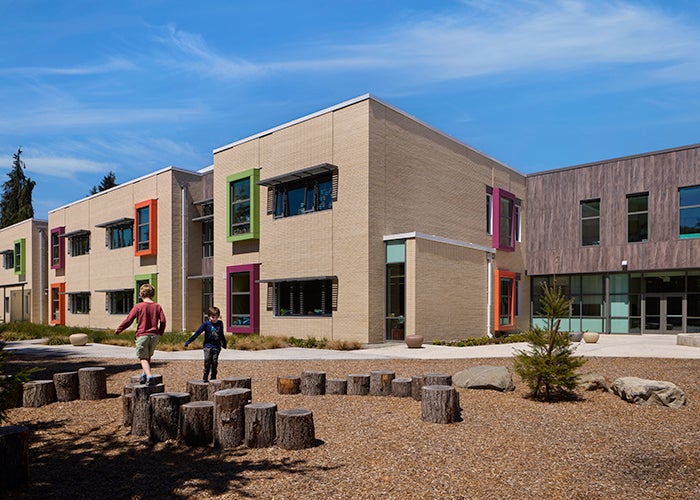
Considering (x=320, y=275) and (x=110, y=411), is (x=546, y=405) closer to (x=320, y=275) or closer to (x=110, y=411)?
(x=110, y=411)

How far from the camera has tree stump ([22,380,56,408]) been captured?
896cm

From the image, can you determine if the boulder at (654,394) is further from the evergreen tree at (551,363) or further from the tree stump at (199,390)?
the tree stump at (199,390)

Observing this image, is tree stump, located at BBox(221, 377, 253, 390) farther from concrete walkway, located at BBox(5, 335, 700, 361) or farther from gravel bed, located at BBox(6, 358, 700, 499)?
concrete walkway, located at BBox(5, 335, 700, 361)

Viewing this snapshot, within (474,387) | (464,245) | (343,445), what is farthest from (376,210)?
(343,445)

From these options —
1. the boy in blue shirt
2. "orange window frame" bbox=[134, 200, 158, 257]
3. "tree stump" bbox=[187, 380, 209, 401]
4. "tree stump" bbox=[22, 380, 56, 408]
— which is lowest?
"tree stump" bbox=[22, 380, 56, 408]

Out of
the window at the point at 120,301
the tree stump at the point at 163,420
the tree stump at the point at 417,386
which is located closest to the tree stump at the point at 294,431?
the tree stump at the point at 163,420

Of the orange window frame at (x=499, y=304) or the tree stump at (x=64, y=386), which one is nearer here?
the tree stump at (x=64, y=386)

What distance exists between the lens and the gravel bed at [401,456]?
16.2ft

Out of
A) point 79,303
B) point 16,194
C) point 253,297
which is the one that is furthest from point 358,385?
point 16,194

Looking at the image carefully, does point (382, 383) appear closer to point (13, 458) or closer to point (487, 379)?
point (487, 379)

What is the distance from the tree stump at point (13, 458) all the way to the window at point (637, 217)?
91.7 feet

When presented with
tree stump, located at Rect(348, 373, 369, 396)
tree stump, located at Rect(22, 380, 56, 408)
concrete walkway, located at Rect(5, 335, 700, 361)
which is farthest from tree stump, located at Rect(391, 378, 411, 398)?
concrete walkway, located at Rect(5, 335, 700, 361)

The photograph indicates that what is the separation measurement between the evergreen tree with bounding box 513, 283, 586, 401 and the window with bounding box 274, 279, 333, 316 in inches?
490

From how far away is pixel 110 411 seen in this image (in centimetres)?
848
